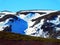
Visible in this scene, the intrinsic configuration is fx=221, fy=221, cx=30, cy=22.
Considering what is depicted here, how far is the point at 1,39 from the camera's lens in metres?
9.28

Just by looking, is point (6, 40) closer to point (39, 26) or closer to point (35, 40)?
point (35, 40)

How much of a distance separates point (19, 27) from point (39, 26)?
21.1ft

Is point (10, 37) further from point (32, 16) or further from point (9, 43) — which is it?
point (32, 16)

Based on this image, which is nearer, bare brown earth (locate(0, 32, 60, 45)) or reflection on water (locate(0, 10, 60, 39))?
bare brown earth (locate(0, 32, 60, 45))

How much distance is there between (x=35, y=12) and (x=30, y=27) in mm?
9441

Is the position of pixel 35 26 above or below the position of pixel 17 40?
above

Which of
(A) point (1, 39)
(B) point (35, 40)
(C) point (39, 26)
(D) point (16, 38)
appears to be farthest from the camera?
(C) point (39, 26)

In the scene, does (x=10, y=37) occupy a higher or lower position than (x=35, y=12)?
lower

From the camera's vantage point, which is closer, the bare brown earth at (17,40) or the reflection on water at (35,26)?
the bare brown earth at (17,40)

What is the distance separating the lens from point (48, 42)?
11633mm

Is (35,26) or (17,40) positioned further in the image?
(35,26)

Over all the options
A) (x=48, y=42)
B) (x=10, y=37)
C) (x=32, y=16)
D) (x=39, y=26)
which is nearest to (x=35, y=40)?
(x=48, y=42)

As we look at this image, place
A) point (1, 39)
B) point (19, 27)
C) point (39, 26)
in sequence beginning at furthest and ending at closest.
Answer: point (19, 27)
point (39, 26)
point (1, 39)

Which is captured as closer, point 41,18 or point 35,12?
point 41,18
